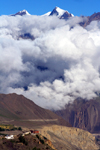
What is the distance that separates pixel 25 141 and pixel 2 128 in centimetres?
8416

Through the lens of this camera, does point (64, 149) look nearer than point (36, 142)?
No

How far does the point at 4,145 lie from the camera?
3447 inches

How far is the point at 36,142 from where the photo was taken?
326 feet

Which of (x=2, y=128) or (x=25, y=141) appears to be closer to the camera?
(x=25, y=141)

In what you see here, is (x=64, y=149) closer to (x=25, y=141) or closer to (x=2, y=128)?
(x=2, y=128)

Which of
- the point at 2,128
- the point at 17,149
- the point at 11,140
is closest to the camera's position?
the point at 17,149

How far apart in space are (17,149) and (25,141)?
9.36 meters

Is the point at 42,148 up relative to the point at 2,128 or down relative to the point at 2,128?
down

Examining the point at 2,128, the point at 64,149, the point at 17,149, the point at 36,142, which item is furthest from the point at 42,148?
the point at 64,149

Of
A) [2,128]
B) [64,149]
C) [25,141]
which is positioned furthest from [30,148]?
[64,149]

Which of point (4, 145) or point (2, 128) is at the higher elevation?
point (2, 128)

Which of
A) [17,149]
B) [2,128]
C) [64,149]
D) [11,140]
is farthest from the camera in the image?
[64,149]

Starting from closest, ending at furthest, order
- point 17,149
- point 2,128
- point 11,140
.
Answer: point 17,149, point 11,140, point 2,128

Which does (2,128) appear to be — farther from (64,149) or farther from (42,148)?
(42,148)
